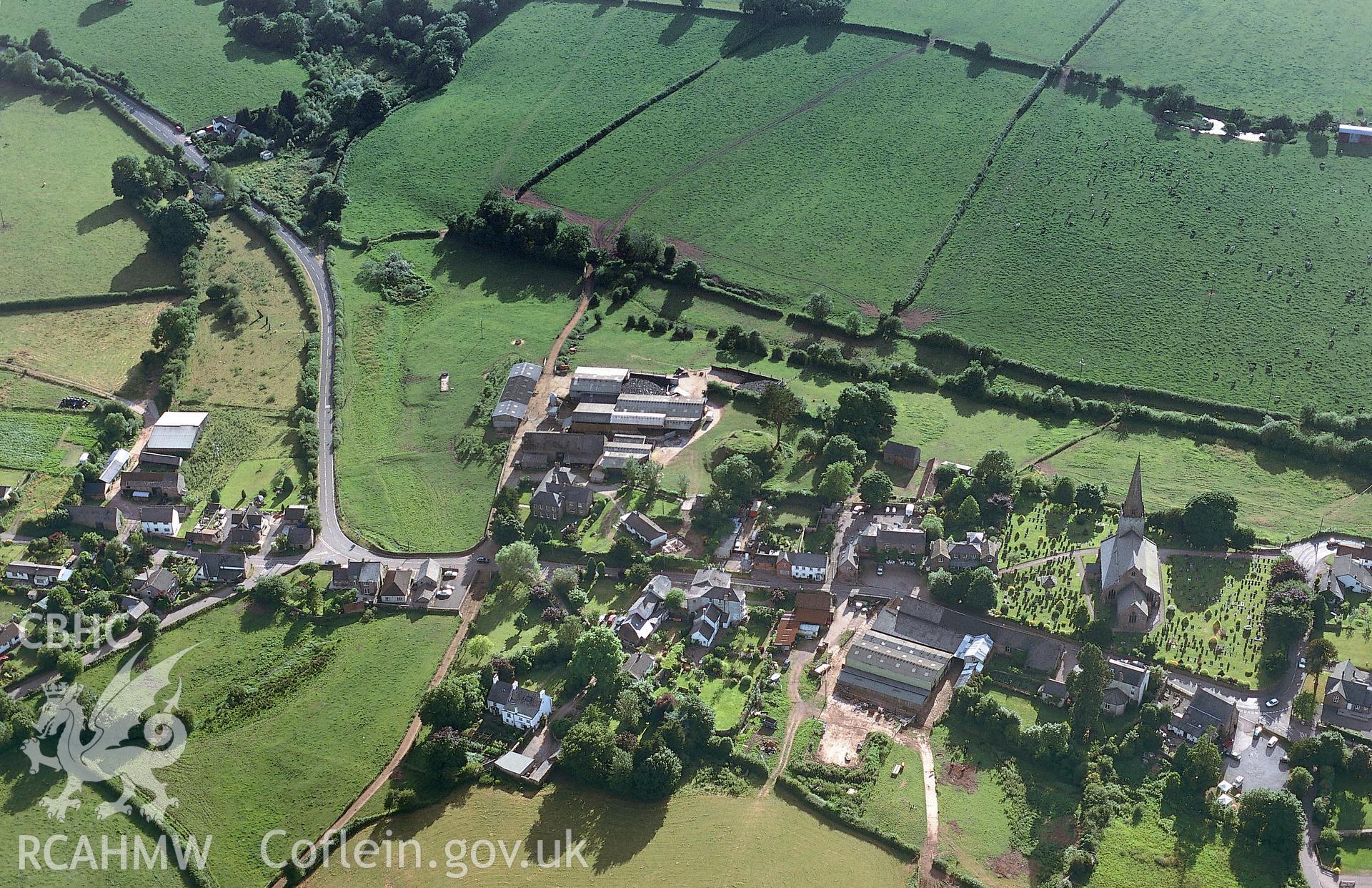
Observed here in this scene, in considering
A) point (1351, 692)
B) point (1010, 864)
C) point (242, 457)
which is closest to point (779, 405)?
point (1010, 864)

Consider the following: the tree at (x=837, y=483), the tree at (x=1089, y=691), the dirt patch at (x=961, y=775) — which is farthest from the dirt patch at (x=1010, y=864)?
the tree at (x=837, y=483)

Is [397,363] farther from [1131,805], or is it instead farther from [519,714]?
[1131,805]

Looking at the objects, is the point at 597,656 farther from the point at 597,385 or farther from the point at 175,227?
the point at 175,227

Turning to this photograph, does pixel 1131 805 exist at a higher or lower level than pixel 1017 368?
lower

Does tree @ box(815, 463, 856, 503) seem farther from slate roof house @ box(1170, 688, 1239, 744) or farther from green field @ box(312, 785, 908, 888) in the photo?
slate roof house @ box(1170, 688, 1239, 744)

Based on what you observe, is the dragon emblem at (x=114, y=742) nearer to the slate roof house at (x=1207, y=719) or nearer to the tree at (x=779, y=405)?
the tree at (x=779, y=405)

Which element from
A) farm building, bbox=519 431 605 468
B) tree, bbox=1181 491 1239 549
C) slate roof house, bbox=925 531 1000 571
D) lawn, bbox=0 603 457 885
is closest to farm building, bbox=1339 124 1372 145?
tree, bbox=1181 491 1239 549

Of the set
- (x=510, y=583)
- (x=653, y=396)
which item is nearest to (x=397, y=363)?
(x=653, y=396)
